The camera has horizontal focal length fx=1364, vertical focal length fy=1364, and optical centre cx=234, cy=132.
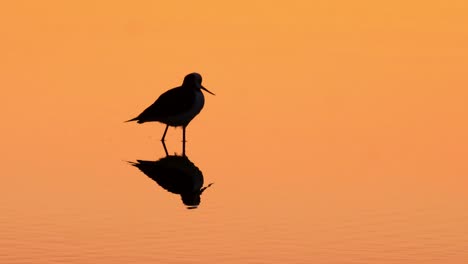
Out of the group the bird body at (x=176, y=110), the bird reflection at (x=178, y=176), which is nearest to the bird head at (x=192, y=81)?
the bird body at (x=176, y=110)

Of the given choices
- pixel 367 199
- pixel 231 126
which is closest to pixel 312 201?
pixel 367 199

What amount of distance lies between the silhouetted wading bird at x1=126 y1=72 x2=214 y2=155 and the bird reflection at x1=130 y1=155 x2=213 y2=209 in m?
3.11

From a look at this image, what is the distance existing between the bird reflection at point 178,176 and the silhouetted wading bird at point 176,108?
3.11m

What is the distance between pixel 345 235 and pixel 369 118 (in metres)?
10.5

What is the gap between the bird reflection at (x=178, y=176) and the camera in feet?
48.8

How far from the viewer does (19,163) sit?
17188 mm

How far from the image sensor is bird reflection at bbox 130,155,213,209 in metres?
14.9

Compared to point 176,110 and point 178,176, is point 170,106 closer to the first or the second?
point 176,110

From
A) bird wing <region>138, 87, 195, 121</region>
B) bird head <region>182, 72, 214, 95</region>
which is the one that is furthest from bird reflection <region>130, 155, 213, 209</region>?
bird head <region>182, 72, 214, 95</region>

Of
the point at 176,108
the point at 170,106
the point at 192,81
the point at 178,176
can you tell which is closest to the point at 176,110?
the point at 176,108

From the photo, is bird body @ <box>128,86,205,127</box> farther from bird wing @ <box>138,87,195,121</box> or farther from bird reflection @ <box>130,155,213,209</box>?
bird reflection @ <box>130,155,213,209</box>

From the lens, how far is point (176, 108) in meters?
22.1

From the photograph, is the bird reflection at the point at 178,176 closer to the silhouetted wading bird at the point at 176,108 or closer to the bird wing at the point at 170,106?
the silhouetted wading bird at the point at 176,108

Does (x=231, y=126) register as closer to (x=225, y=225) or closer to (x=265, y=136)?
(x=265, y=136)
